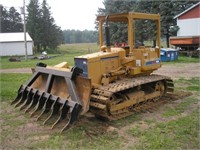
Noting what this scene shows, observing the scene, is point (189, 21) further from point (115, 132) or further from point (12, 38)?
point (12, 38)

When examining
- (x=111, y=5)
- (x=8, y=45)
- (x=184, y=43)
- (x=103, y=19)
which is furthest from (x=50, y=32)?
(x=103, y=19)

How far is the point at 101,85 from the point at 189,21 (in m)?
21.7

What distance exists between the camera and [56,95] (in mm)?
6742

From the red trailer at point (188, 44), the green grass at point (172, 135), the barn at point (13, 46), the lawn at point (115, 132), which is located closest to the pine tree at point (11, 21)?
the barn at point (13, 46)

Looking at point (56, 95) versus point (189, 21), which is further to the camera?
point (189, 21)

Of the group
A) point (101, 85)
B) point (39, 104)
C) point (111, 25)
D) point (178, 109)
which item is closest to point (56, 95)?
point (39, 104)

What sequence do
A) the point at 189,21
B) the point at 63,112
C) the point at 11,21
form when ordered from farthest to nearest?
the point at 11,21 → the point at 189,21 → the point at 63,112

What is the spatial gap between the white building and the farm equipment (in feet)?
63.0

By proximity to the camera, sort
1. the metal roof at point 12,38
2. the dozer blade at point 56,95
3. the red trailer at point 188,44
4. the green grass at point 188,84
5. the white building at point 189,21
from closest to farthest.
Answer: the dozer blade at point 56,95
the green grass at point 188,84
the red trailer at point 188,44
the white building at point 189,21
the metal roof at point 12,38

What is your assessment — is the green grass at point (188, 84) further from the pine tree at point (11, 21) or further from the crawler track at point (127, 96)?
the pine tree at point (11, 21)

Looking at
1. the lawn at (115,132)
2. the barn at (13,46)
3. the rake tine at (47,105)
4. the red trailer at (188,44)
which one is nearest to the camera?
the lawn at (115,132)

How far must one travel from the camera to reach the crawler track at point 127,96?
614cm

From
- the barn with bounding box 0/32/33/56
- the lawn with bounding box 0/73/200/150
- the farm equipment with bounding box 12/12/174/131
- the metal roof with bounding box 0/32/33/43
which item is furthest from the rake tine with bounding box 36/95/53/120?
the metal roof with bounding box 0/32/33/43

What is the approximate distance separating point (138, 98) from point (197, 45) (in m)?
15.8
